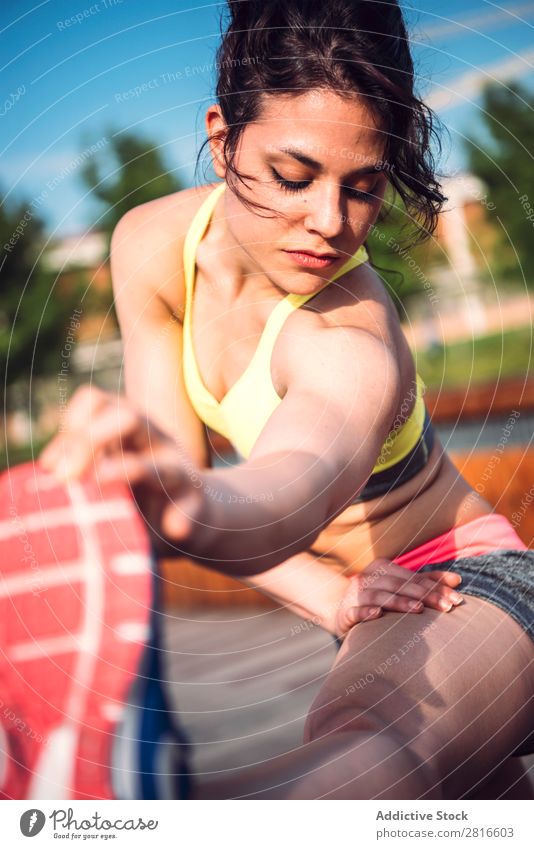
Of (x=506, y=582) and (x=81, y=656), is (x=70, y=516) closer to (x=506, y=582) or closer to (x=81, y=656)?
(x=81, y=656)

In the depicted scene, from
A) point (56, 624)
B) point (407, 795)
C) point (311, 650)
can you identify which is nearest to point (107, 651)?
point (56, 624)

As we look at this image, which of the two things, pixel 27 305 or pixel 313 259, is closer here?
pixel 313 259

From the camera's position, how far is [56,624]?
608mm

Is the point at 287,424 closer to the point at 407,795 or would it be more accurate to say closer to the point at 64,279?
the point at 407,795

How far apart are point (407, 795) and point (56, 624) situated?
0.23 m

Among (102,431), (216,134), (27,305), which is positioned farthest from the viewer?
(27,305)

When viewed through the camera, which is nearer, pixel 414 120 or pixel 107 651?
pixel 107 651

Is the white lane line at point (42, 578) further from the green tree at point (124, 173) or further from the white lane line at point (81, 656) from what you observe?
the green tree at point (124, 173)

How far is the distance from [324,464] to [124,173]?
103 cm

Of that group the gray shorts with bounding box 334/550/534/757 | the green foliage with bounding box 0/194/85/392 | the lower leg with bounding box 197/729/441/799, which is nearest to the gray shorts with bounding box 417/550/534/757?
the gray shorts with bounding box 334/550/534/757

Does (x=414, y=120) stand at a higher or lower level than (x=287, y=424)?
higher

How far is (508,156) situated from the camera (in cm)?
254

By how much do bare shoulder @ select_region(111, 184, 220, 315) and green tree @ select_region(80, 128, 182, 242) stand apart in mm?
255

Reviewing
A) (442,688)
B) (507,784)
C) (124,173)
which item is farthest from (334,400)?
(124,173)
